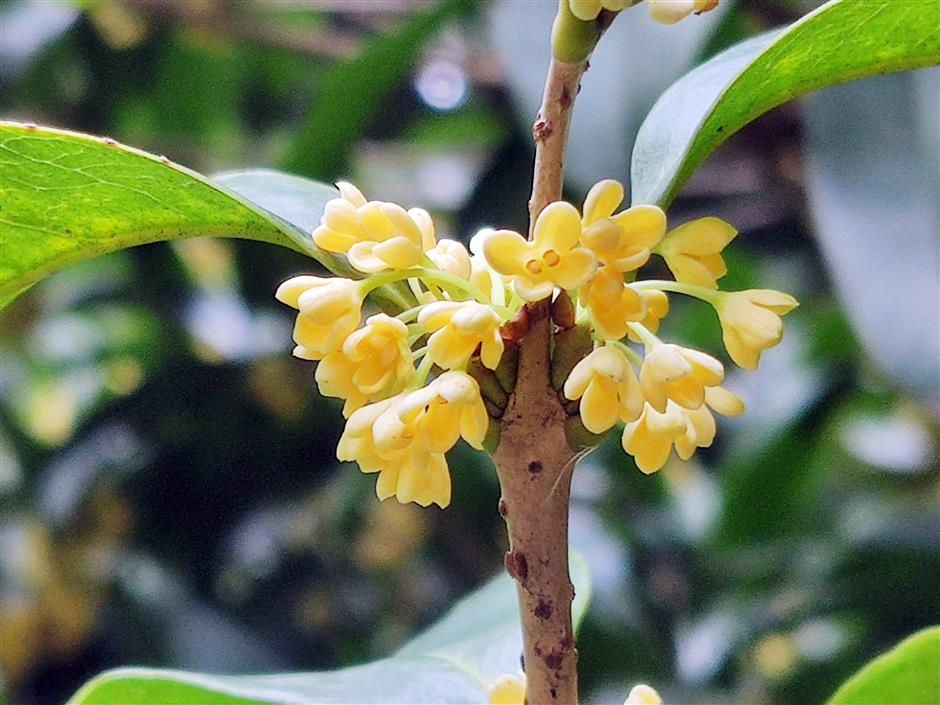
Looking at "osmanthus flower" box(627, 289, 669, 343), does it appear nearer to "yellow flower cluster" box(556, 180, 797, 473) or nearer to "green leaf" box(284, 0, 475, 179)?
"yellow flower cluster" box(556, 180, 797, 473)

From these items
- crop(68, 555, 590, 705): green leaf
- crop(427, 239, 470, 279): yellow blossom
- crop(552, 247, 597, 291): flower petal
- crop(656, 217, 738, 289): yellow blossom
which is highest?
crop(427, 239, 470, 279): yellow blossom

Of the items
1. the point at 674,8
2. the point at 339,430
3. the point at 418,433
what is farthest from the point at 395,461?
the point at 339,430

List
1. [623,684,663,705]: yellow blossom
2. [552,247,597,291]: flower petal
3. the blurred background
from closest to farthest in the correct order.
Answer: [552,247,597,291]: flower petal
[623,684,663,705]: yellow blossom
the blurred background

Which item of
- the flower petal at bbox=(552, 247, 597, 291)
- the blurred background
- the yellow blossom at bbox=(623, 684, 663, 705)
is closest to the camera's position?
the flower petal at bbox=(552, 247, 597, 291)

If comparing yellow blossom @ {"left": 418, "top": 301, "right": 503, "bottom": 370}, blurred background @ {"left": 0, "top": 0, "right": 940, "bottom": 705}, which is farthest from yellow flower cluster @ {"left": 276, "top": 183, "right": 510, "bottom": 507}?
blurred background @ {"left": 0, "top": 0, "right": 940, "bottom": 705}

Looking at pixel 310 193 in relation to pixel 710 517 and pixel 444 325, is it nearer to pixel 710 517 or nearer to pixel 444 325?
pixel 444 325

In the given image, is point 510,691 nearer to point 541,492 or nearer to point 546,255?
point 541,492

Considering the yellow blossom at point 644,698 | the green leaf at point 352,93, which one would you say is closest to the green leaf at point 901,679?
the yellow blossom at point 644,698

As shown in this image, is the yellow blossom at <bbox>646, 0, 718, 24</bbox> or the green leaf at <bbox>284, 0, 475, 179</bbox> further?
the green leaf at <bbox>284, 0, 475, 179</bbox>
